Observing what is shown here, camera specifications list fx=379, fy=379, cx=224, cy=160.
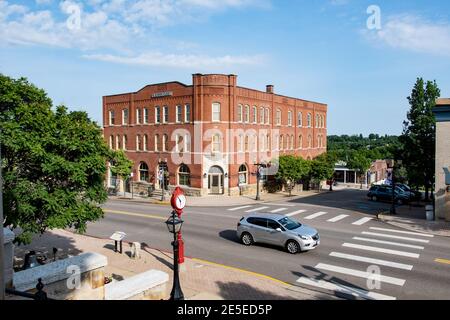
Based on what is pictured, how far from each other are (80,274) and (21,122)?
462 cm

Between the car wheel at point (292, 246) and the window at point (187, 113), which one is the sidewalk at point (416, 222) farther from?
the window at point (187, 113)

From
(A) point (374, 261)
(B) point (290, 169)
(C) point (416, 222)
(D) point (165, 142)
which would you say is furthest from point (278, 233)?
(D) point (165, 142)

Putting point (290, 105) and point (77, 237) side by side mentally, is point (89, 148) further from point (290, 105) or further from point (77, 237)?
point (290, 105)

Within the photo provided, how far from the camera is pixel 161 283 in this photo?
9.26 metres

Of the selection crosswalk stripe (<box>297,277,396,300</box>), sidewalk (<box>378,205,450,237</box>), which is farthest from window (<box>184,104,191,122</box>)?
crosswalk stripe (<box>297,277,396,300</box>)

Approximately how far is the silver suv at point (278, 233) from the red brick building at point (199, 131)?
20.9 metres

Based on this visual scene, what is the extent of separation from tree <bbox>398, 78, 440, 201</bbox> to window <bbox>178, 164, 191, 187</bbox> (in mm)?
21338

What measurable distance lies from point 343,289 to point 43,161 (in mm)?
10267

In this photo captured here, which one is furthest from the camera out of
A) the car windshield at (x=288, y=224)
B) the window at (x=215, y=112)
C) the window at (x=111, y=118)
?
the window at (x=111, y=118)

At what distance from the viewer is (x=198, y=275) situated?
14.0m

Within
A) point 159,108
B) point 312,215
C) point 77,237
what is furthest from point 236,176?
point 77,237

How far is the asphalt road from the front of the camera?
43.5 ft

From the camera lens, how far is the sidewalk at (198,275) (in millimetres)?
12086

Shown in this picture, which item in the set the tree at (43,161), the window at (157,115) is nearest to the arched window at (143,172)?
the window at (157,115)
